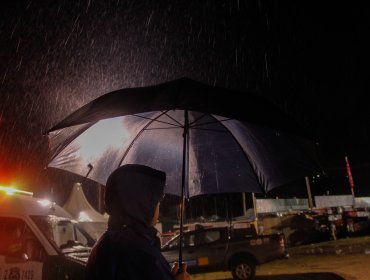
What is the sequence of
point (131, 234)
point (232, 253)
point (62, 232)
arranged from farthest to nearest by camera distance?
point (232, 253) < point (62, 232) < point (131, 234)

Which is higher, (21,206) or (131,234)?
(21,206)

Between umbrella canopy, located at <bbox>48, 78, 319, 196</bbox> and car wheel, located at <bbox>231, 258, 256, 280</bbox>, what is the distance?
692cm

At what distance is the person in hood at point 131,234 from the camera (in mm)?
1663

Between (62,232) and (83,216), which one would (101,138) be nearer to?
(62,232)

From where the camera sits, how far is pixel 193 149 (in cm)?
484

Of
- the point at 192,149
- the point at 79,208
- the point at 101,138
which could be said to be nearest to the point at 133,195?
the point at 101,138

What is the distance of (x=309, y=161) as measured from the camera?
164 inches

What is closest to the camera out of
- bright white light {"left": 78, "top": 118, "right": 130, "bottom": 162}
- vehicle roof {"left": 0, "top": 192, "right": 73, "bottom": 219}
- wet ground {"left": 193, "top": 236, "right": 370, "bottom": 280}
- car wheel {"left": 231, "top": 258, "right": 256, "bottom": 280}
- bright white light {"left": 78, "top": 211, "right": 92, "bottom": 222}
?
bright white light {"left": 78, "top": 118, "right": 130, "bottom": 162}

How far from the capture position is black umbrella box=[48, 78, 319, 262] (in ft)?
13.6

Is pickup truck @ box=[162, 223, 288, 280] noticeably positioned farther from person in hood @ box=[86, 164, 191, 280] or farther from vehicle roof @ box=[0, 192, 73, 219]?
person in hood @ box=[86, 164, 191, 280]

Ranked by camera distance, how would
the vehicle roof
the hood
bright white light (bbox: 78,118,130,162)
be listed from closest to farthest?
the hood
bright white light (bbox: 78,118,130,162)
the vehicle roof

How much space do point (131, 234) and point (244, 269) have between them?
1007cm

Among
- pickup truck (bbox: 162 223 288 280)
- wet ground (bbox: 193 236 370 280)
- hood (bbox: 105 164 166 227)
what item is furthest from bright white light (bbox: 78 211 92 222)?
hood (bbox: 105 164 166 227)

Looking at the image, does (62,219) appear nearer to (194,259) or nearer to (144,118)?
(144,118)
